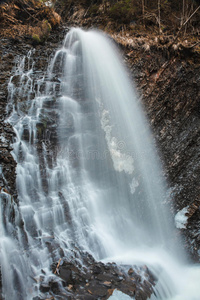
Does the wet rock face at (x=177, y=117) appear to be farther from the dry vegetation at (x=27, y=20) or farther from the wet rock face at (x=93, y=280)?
the dry vegetation at (x=27, y=20)

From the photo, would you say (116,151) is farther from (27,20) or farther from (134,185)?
(27,20)

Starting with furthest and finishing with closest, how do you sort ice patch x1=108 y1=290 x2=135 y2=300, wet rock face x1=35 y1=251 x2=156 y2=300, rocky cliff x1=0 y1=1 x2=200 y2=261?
rocky cliff x1=0 y1=1 x2=200 y2=261 → wet rock face x1=35 y1=251 x2=156 y2=300 → ice patch x1=108 y1=290 x2=135 y2=300

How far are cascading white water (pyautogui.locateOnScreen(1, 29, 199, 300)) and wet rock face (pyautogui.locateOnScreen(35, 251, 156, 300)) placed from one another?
350mm

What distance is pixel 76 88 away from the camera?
32.7ft

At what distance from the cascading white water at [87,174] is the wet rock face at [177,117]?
1.59 ft

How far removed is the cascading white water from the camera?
19.2 ft

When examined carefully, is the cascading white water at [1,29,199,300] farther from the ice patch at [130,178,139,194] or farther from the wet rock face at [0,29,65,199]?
the wet rock face at [0,29,65,199]

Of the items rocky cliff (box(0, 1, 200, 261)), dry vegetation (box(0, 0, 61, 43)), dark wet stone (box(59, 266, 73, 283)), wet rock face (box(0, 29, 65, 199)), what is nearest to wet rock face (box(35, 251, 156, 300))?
dark wet stone (box(59, 266, 73, 283))

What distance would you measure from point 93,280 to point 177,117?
6.44 metres

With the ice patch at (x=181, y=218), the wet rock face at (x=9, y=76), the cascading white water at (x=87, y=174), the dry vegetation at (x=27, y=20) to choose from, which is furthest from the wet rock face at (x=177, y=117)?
the dry vegetation at (x=27, y=20)

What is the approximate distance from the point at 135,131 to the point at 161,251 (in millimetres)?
4787

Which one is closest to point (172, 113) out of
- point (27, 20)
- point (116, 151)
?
point (116, 151)

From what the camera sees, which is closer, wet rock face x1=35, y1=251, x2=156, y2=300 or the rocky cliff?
wet rock face x1=35, y1=251, x2=156, y2=300

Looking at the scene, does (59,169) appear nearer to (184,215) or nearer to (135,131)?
(135,131)
